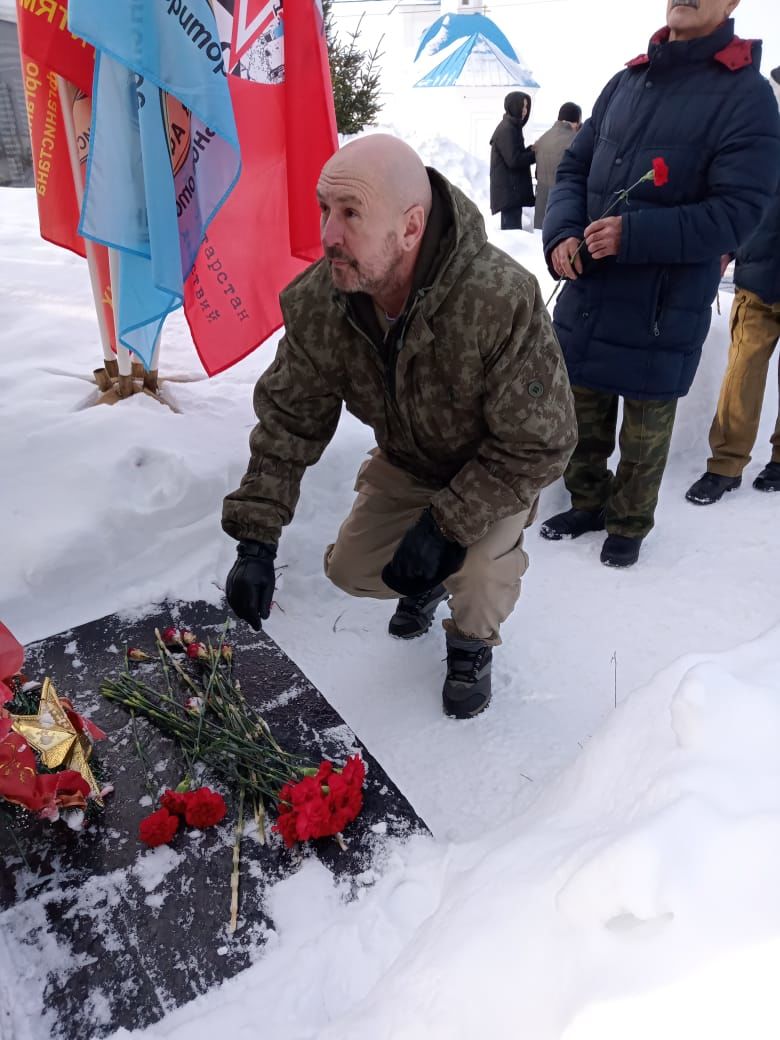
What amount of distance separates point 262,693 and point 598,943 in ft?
4.37

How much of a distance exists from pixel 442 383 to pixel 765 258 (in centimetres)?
195

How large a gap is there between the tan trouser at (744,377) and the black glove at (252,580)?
2238 millimetres

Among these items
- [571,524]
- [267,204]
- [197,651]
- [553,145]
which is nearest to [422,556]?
[197,651]

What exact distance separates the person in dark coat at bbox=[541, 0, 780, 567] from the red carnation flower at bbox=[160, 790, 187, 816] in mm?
1801

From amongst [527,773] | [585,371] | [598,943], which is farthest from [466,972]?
[585,371]

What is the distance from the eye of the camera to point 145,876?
150 cm

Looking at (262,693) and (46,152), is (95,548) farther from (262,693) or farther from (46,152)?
(46,152)

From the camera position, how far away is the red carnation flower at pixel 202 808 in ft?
5.11

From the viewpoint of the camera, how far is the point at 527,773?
1.95m

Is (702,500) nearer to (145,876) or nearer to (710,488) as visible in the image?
(710,488)

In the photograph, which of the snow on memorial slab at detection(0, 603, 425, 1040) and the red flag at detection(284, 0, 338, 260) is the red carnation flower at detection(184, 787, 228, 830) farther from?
the red flag at detection(284, 0, 338, 260)

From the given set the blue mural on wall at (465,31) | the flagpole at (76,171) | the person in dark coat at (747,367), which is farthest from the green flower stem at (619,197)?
the blue mural on wall at (465,31)

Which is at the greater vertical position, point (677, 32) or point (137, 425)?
point (677, 32)

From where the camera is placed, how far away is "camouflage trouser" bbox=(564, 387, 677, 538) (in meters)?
2.66
